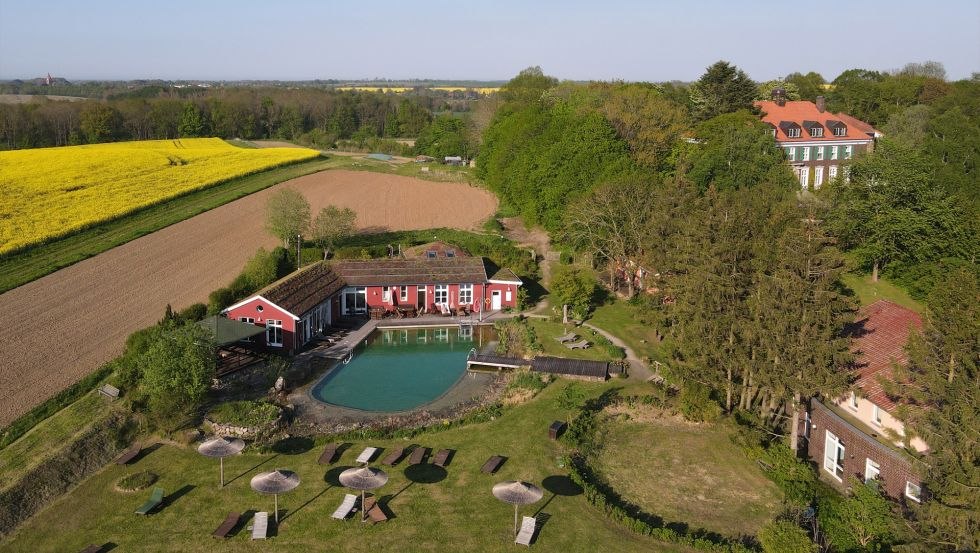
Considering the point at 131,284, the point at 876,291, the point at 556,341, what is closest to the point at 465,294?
the point at 556,341

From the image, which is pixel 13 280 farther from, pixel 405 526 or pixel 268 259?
pixel 405 526

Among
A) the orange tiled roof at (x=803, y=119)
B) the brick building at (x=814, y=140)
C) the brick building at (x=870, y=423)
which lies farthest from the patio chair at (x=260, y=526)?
the orange tiled roof at (x=803, y=119)

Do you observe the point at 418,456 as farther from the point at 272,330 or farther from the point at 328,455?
the point at 272,330

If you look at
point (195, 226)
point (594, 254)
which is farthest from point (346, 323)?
point (195, 226)

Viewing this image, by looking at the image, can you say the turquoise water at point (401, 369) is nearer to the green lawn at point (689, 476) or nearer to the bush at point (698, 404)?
the green lawn at point (689, 476)

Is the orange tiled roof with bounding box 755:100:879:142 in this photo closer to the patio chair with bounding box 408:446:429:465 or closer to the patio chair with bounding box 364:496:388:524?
the patio chair with bounding box 408:446:429:465
